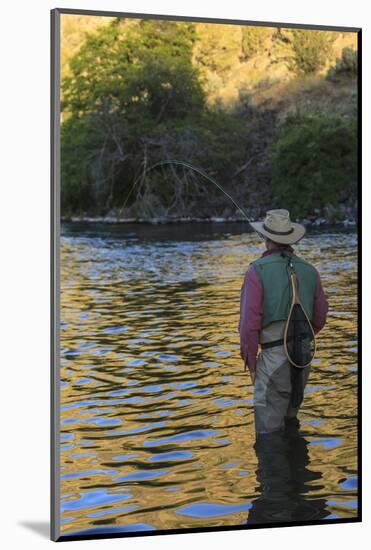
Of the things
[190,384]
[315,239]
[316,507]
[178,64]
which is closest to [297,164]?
[315,239]

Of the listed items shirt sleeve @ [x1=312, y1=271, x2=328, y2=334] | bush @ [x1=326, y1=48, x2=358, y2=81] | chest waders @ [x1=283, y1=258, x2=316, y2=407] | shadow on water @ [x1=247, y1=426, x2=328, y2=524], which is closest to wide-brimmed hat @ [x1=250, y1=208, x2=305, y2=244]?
chest waders @ [x1=283, y1=258, x2=316, y2=407]

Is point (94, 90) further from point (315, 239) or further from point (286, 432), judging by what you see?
point (286, 432)

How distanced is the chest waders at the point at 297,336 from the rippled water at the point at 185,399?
53cm

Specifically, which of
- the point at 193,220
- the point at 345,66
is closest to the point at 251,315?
the point at 193,220

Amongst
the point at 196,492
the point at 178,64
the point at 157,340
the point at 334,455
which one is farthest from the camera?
the point at 157,340

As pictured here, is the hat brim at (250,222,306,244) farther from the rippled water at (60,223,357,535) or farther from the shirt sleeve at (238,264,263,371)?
the rippled water at (60,223,357,535)

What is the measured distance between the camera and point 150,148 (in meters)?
7.88

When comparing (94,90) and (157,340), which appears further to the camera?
(157,340)

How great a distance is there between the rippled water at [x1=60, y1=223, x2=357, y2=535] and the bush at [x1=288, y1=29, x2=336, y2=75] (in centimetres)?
103

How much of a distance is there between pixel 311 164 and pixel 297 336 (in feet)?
5.26

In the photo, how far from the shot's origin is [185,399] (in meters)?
7.73

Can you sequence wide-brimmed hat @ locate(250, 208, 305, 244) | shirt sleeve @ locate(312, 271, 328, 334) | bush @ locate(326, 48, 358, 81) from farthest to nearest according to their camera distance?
bush @ locate(326, 48, 358, 81) < shirt sleeve @ locate(312, 271, 328, 334) < wide-brimmed hat @ locate(250, 208, 305, 244)

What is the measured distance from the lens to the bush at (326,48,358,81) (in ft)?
23.6

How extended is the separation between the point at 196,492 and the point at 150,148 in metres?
2.39
